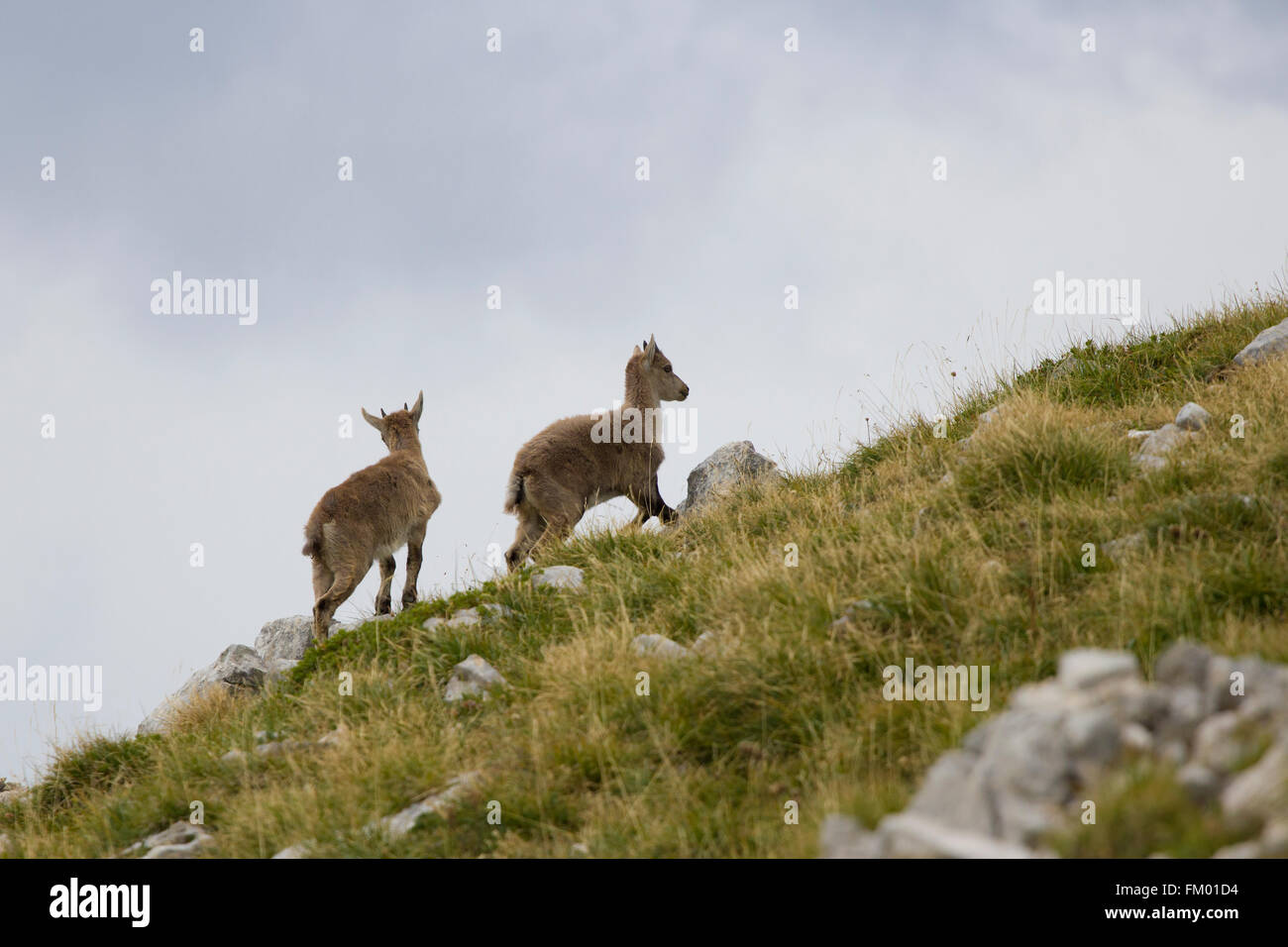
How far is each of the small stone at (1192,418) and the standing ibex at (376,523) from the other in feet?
25.9

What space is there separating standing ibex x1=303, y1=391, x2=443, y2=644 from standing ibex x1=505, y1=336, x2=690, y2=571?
1127 mm

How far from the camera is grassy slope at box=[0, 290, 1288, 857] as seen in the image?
18.2 feet

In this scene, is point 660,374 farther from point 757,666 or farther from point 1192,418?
point 757,666

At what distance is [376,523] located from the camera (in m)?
11.7

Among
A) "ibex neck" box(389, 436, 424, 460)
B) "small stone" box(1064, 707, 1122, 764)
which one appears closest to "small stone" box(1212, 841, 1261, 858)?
"small stone" box(1064, 707, 1122, 764)

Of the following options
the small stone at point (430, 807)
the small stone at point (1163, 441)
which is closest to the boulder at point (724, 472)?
the small stone at point (1163, 441)

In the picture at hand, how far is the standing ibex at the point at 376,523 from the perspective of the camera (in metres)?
11.3

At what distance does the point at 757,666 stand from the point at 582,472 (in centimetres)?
673

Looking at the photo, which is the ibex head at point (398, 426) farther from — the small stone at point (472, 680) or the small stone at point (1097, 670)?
the small stone at point (1097, 670)

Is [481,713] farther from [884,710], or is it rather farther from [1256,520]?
[1256,520]

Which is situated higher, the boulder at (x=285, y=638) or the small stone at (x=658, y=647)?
the small stone at (x=658, y=647)

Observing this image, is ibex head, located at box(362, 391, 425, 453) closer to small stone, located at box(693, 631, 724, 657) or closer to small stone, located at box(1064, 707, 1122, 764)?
small stone, located at box(693, 631, 724, 657)

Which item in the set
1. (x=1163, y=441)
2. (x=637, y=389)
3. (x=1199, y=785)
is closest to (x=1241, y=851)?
(x=1199, y=785)
